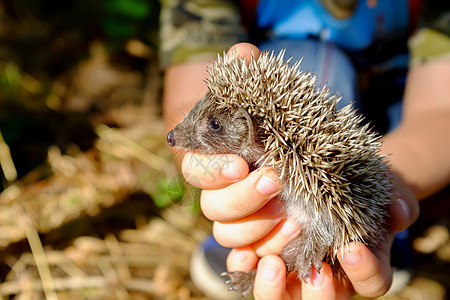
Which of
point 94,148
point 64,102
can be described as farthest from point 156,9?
point 94,148

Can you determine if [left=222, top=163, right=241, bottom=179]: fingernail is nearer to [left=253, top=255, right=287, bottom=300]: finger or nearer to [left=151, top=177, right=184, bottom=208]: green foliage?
[left=253, top=255, right=287, bottom=300]: finger

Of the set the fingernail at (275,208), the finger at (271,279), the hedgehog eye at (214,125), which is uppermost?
the hedgehog eye at (214,125)

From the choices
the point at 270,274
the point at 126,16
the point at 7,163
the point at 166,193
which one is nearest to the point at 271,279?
the point at 270,274

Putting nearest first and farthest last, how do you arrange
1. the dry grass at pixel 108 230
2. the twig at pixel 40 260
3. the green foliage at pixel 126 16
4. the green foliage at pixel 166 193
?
1. the twig at pixel 40 260
2. the dry grass at pixel 108 230
3. the green foliage at pixel 166 193
4. the green foliage at pixel 126 16

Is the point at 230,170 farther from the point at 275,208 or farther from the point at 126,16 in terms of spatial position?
the point at 126,16

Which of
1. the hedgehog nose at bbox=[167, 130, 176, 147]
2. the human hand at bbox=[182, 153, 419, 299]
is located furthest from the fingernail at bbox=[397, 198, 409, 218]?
→ the hedgehog nose at bbox=[167, 130, 176, 147]

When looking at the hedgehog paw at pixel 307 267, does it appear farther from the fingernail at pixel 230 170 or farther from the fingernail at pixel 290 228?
the fingernail at pixel 230 170

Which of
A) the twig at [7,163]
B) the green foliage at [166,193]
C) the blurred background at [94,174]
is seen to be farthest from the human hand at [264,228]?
the twig at [7,163]
